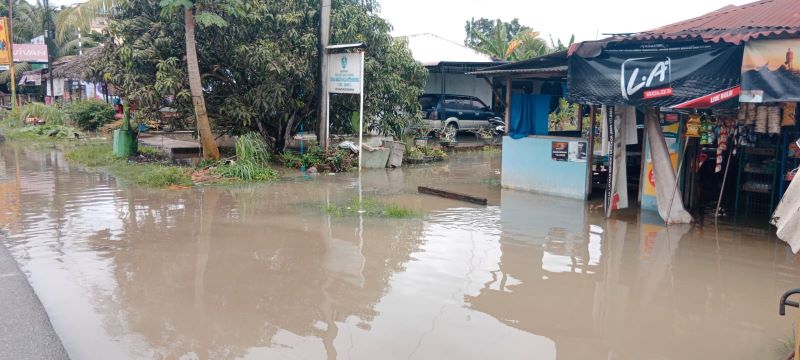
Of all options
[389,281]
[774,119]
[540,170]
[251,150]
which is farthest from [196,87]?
[774,119]

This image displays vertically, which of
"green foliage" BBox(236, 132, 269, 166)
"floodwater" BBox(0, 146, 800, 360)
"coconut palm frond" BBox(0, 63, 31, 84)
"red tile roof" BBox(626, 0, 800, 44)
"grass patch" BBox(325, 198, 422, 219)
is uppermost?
"coconut palm frond" BBox(0, 63, 31, 84)

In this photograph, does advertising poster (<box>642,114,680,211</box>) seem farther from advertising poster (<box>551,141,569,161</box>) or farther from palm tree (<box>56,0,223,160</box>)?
palm tree (<box>56,0,223,160</box>)

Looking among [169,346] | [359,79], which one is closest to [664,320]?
[169,346]

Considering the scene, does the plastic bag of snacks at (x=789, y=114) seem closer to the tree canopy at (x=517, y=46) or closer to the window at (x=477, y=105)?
the window at (x=477, y=105)

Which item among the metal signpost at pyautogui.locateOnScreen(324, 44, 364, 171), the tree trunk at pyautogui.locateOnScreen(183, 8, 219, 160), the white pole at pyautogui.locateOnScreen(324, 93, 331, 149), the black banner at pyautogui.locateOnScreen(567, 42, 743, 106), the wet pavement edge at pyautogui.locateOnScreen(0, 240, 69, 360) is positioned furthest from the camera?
the white pole at pyautogui.locateOnScreen(324, 93, 331, 149)

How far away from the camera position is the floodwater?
523 centimetres

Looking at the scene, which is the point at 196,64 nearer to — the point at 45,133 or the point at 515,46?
the point at 45,133

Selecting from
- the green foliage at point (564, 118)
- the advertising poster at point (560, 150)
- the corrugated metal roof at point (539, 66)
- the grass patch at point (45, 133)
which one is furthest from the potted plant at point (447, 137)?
the grass patch at point (45, 133)

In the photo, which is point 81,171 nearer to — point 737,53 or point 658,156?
point 658,156

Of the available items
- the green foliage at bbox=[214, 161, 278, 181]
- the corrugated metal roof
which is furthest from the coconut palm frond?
the corrugated metal roof

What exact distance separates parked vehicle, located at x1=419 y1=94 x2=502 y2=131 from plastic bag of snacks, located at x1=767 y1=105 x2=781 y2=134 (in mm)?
15452

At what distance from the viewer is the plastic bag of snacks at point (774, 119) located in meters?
8.92

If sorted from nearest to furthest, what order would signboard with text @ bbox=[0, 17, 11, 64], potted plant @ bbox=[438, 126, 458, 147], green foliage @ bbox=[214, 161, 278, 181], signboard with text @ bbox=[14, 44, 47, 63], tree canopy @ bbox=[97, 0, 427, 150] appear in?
green foliage @ bbox=[214, 161, 278, 181], tree canopy @ bbox=[97, 0, 427, 150], potted plant @ bbox=[438, 126, 458, 147], signboard with text @ bbox=[0, 17, 11, 64], signboard with text @ bbox=[14, 44, 47, 63]

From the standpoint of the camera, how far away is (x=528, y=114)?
13.0m
